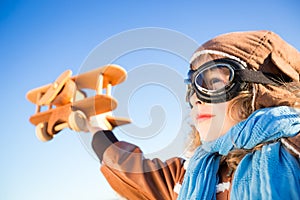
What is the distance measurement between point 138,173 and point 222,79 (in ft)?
1.23

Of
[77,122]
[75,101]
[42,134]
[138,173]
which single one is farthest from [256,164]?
[42,134]

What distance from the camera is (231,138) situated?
725mm

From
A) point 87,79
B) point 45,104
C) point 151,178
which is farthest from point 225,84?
point 45,104

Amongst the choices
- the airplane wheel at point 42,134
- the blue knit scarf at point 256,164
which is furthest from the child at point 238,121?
the airplane wheel at point 42,134

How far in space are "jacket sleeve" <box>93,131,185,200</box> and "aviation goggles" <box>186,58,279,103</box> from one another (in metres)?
0.25

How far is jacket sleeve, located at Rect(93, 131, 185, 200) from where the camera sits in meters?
0.91

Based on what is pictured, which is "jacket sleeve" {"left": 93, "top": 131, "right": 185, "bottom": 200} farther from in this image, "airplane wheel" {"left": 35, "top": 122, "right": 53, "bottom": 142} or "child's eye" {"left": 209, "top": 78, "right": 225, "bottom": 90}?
"airplane wheel" {"left": 35, "top": 122, "right": 53, "bottom": 142}

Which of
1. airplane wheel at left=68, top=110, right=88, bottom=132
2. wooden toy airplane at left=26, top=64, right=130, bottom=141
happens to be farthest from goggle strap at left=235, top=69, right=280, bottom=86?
airplane wheel at left=68, top=110, right=88, bottom=132

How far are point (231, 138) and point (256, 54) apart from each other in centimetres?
23

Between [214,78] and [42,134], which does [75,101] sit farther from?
[214,78]

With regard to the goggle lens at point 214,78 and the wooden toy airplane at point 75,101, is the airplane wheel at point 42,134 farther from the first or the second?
the goggle lens at point 214,78

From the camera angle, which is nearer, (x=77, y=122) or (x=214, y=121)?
(x=214, y=121)

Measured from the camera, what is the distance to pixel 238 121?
798 mm

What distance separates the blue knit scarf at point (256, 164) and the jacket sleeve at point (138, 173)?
0.12m
